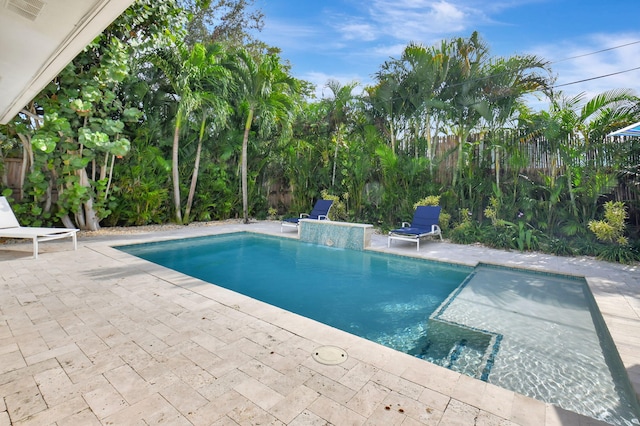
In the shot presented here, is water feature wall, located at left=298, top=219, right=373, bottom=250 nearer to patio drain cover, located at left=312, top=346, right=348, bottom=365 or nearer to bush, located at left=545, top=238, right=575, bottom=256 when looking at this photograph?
bush, located at left=545, top=238, right=575, bottom=256

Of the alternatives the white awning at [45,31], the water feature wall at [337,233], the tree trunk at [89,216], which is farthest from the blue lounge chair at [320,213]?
the white awning at [45,31]

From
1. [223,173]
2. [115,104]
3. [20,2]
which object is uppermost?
[115,104]

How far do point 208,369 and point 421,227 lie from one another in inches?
281

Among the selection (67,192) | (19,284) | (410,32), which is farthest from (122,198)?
(410,32)

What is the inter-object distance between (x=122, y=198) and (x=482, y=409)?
10.9 metres

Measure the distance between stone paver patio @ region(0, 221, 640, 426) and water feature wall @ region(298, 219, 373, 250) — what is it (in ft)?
14.2

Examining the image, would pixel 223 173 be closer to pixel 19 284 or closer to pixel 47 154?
pixel 47 154

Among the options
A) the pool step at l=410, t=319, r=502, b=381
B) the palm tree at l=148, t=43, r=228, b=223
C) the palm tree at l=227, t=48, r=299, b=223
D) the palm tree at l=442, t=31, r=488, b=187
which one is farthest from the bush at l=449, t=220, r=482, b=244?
the palm tree at l=148, t=43, r=228, b=223

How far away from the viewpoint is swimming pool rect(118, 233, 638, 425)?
2652mm

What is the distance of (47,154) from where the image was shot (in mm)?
7863

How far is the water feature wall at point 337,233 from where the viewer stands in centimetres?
794

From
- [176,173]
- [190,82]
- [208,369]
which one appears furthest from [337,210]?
[208,369]

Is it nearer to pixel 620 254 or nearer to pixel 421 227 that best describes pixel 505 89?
pixel 421 227

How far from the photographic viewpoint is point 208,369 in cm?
238
